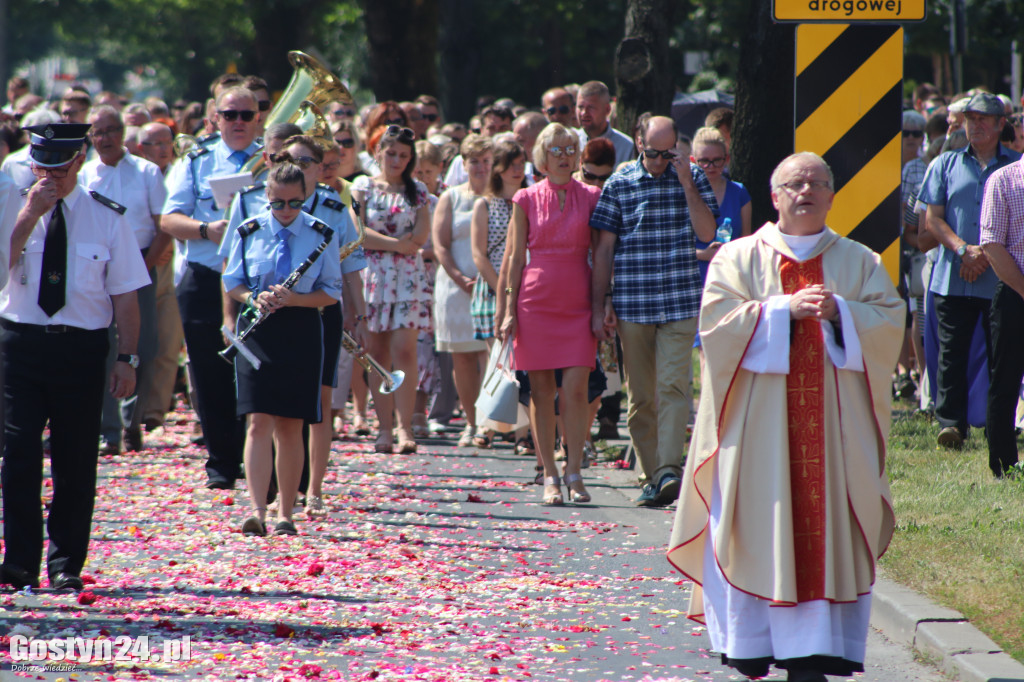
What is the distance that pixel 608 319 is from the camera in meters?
8.88

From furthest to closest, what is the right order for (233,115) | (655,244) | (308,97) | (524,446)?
(524,446), (308,97), (233,115), (655,244)

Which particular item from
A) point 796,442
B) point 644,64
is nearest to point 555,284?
point 796,442

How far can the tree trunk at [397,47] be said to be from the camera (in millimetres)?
24141

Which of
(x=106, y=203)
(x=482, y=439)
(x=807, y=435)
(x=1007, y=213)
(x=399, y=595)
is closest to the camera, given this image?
(x=807, y=435)

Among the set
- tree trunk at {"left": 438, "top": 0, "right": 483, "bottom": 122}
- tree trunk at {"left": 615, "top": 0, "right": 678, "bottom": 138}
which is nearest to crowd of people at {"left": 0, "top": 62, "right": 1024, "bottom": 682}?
tree trunk at {"left": 615, "top": 0, "right": 678, "bottom": 138}

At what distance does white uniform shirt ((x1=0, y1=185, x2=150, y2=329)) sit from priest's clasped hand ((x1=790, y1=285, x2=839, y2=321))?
3164 millimetres

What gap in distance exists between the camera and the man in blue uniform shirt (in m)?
8.98

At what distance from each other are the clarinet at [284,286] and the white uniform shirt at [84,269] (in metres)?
0.82

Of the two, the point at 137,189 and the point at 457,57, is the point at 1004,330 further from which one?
the point at 457,57

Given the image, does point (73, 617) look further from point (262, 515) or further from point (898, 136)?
point (898, 136)

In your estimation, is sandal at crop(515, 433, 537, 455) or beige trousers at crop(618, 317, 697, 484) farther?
sandal at crop(515, 433, 537, 455)

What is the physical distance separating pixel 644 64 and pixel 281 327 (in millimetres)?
6370

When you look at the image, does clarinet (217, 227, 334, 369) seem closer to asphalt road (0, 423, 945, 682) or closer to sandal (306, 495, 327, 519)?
A: asphalt road (0, 423, 945, 682)

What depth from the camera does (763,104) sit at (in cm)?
1102
